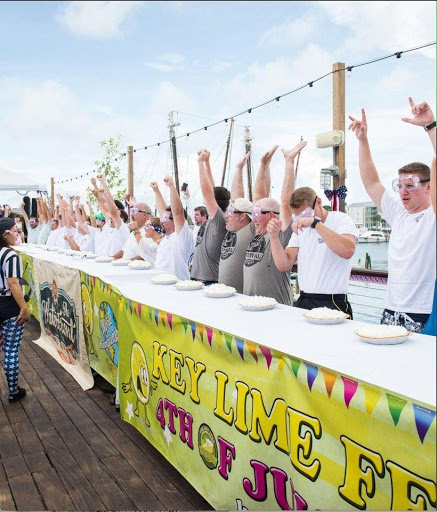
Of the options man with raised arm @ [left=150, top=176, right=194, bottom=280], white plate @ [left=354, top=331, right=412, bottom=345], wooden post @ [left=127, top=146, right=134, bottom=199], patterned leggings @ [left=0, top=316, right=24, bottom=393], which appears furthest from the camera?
wooden post @ [left=127, top=146, right=134, bottom=199]

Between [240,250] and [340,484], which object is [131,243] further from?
[340,484]

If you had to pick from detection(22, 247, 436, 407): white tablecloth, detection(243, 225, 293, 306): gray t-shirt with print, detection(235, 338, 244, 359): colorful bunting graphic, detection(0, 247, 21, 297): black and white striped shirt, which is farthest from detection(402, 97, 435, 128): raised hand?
detection(0, 247, 21, 297): black and white striped shirt

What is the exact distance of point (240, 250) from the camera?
3.77m

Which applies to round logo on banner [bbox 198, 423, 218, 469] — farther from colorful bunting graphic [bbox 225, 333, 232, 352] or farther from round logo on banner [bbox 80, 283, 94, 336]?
round logo on banner [bbox 80, 283, 94, 336]

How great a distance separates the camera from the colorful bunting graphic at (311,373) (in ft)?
5.16

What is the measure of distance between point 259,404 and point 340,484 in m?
0.47

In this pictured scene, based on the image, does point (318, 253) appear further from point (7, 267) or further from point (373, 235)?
point (373, 235)

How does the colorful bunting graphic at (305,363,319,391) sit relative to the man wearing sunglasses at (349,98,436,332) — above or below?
below

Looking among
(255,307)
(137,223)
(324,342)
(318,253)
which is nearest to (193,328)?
(255,307)

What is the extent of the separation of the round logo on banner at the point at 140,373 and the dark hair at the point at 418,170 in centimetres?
187

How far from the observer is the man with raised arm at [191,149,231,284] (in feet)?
13.7

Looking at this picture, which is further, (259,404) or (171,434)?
(171,434)

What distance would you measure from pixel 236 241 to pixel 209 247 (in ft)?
1.69

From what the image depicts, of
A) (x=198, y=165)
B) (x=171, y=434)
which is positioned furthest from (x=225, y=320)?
(x=198, y=165)
